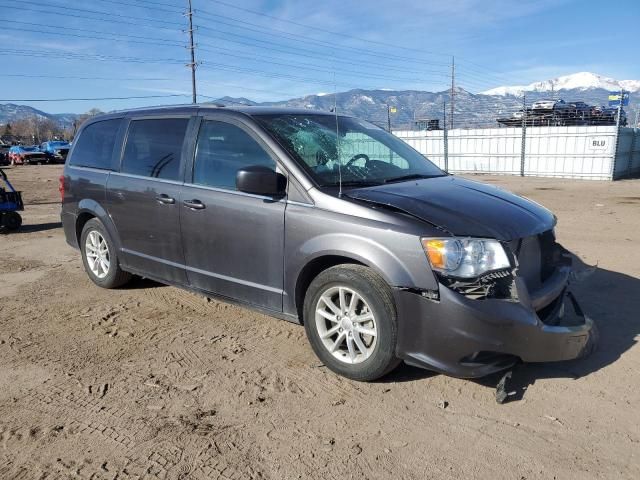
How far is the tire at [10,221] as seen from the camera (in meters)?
9.11

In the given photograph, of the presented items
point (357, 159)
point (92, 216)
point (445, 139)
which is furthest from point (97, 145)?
point (445, 139)

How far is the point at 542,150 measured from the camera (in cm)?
2317

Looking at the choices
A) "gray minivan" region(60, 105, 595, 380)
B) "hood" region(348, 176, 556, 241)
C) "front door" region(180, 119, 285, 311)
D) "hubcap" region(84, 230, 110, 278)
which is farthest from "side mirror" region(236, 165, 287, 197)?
"hubcap" region(84, 230, 110, 278)

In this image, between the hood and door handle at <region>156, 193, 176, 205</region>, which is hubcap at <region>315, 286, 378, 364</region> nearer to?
the hood

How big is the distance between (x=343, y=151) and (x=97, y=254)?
Result: 308 centimetres

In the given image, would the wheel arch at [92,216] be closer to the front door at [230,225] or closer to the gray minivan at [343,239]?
the gray minivan at [343,239]

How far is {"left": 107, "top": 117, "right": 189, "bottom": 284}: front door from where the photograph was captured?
171 inches

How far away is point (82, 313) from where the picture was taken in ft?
15.8

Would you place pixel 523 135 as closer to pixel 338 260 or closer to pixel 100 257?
pixel 100 257

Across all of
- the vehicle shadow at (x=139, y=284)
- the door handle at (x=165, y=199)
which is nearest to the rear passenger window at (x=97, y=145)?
the door handle at (x=165, y=199)

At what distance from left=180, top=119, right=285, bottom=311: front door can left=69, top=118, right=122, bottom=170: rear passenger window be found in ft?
4.82

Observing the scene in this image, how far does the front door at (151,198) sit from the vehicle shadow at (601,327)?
2.75 meters

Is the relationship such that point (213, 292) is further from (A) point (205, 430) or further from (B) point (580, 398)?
(B) point (580, 398)

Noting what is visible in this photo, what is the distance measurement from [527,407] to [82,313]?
391 cm
